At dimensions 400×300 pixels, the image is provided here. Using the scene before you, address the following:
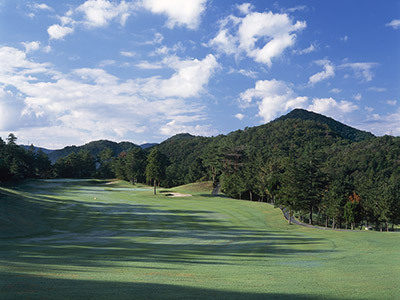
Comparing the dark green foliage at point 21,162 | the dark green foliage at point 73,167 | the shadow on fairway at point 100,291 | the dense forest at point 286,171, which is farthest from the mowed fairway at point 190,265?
the dark green foliage at point 73,167

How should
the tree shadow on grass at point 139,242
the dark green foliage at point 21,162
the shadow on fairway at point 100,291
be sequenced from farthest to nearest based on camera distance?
the dark green foliage at point 21,162, the tree shadow on grass at point 139,242, the shadow on fairway at point 100,291

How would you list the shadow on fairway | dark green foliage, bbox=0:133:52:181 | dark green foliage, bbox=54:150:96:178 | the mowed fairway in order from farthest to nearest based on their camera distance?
dark green foliage, bbox=54:150:96:178 → dark green foliage, bbox=0:133:52:181 → the mowed fairway → the shadow on fairway

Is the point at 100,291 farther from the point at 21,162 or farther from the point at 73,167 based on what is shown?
the point at 73,167

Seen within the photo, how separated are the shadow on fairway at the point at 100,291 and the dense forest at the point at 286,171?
1274 inches

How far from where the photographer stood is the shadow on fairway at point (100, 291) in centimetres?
723

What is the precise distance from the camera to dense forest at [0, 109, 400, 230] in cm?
4416

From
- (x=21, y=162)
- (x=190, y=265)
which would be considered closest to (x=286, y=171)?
(x=190, y=265)

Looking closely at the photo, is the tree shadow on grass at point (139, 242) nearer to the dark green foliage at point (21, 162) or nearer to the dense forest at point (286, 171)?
the dense forest at point (286, 171)

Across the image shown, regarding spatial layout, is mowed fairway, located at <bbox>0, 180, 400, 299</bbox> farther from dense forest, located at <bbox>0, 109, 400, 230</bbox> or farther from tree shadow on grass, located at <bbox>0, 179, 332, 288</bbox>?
dense forest, located at <bbox>0, 109, 400, 230</bbox>

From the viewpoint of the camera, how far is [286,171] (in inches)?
1768

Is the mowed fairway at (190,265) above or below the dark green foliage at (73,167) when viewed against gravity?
below

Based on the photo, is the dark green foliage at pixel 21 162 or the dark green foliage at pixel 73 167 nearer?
the dark green foliage at pixel 21 162

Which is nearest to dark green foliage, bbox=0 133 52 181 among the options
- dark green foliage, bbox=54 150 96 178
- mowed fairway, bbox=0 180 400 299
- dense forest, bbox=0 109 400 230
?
dense forest, bbox=0 109 400 230

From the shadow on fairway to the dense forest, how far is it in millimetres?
32351
